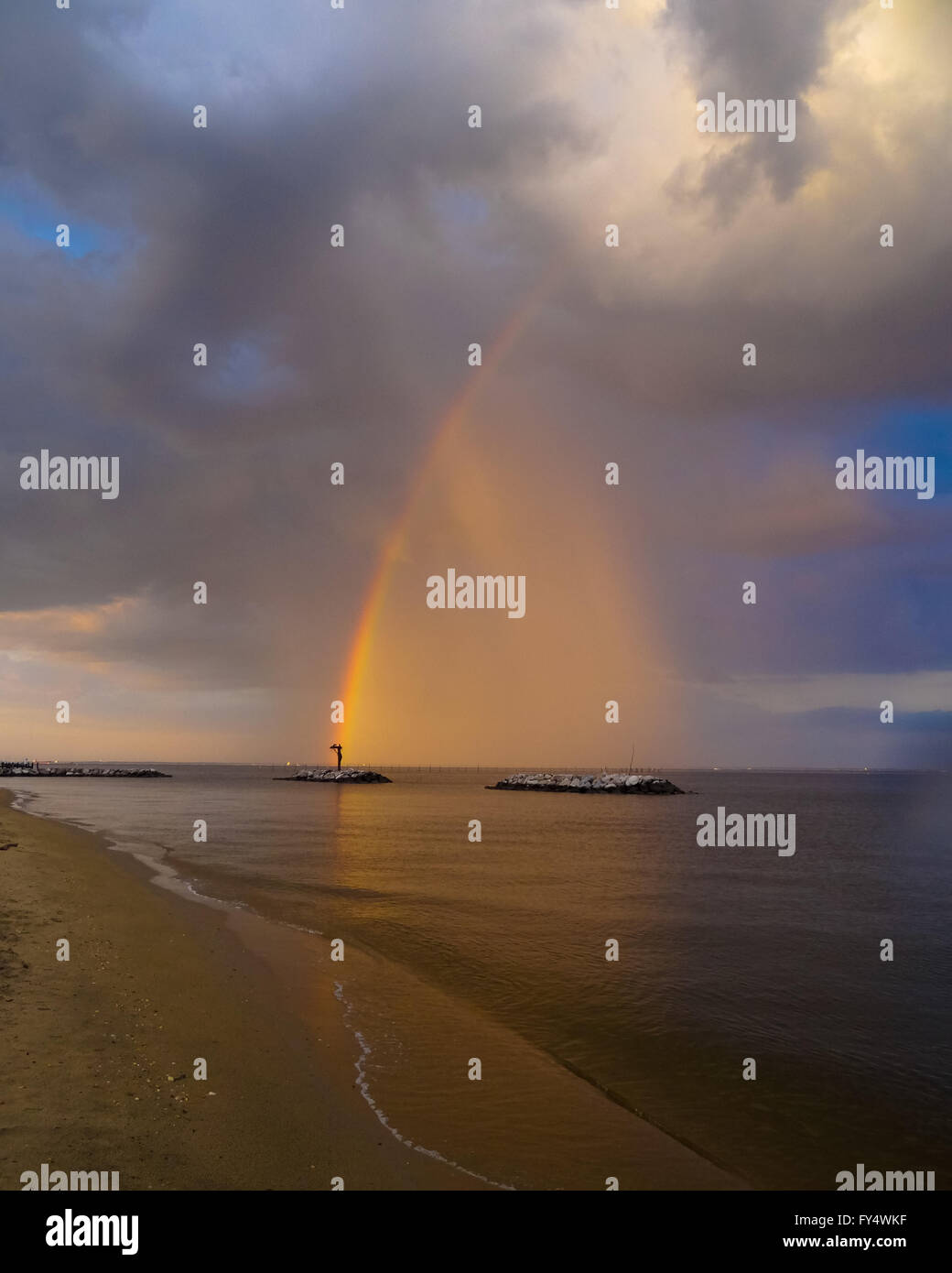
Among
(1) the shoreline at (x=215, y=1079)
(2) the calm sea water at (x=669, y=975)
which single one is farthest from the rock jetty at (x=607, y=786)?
(1) the shoreline at (x=215, y=1079)

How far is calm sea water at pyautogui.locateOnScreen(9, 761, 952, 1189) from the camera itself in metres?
10.6

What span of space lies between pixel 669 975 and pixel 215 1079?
1209 cm

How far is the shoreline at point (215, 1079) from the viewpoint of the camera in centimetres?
780

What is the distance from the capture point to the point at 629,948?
2109 cm

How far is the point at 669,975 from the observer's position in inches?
723

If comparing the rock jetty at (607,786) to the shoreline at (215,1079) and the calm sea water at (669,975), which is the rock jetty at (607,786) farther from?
the shoreline at (215,1079)

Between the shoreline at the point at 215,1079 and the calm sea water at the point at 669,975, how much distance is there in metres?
0.54

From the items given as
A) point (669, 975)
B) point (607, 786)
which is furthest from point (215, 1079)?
point (607, 786)

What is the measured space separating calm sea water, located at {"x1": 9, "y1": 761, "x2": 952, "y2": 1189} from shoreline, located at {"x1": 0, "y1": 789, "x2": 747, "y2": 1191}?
0.54 meters

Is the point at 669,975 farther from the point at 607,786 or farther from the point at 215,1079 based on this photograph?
the point at 607,786
